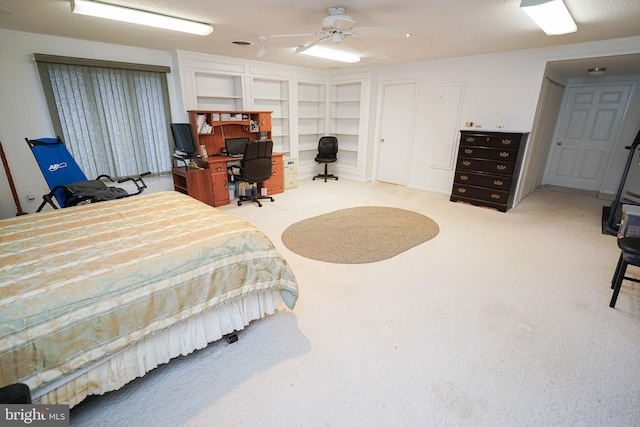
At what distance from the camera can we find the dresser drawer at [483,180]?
4324 mm

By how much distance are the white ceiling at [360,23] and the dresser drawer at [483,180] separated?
1765 mm

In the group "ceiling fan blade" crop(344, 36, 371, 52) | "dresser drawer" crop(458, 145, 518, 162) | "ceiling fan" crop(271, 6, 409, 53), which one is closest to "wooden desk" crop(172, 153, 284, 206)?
"ceiling fan blade" crop(344, 36, 371, 52)

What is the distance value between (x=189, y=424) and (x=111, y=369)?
1.52 feet

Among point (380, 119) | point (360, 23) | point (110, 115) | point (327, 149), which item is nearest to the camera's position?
point (360, 23)

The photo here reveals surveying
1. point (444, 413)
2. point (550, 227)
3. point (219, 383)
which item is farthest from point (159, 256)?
point (550, 227)

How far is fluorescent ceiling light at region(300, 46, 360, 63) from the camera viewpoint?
412 centimetres

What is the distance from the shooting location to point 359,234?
3.57 m

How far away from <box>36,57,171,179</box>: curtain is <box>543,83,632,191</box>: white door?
7.46m

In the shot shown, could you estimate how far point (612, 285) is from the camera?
248cm

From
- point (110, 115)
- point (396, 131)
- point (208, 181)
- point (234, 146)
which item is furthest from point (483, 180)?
point (110, 115)

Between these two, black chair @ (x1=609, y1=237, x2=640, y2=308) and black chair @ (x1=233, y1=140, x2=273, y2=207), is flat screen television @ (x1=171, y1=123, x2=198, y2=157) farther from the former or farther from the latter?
black chair @ (x1=609, y1=237, x2=640, y2=308)

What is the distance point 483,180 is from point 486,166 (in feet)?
0.72

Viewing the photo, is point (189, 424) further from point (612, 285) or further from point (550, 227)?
point (550, 227)

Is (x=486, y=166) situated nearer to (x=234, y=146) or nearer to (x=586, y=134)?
(x=586, y=134)
